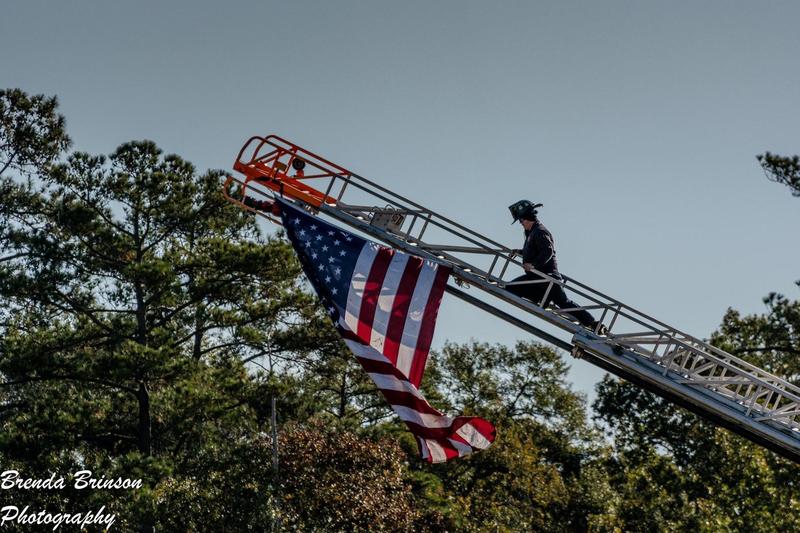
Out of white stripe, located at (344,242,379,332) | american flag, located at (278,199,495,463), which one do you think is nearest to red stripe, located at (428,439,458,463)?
american flag, located at (278,199,495,463)

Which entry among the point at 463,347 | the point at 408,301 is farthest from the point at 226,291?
the point at 463,347

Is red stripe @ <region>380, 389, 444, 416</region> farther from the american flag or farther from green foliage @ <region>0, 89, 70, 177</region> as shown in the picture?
green foliage @ <region>0, 89, 70, 177</region>

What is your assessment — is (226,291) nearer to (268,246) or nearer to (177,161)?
(268,246)

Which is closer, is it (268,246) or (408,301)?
(408,301)

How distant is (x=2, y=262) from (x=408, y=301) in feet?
64.3

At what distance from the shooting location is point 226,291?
29406 millimetres

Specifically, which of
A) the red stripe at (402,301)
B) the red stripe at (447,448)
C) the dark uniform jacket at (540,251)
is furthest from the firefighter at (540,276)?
the red stripe at (447,448)

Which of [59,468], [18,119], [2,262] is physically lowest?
[59,468]

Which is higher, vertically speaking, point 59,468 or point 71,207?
point 71,207

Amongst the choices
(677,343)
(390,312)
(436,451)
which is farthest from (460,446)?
(677,343)

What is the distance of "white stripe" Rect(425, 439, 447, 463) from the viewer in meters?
12.3

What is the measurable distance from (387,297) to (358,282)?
42cm

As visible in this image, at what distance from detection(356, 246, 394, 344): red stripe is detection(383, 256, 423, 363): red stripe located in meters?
0.24

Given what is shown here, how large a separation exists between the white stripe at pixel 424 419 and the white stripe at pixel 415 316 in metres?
0.49
